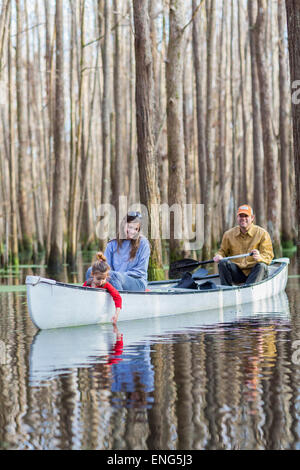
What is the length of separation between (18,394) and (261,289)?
642cm

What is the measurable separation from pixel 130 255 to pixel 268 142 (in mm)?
10879

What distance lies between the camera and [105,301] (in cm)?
889

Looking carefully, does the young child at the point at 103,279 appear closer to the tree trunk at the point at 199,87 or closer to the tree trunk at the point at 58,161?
the tree trunk at the point at 58,161

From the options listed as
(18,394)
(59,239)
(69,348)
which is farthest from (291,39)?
(59,239)

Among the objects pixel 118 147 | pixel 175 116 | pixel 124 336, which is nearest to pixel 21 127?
pixel 118 147

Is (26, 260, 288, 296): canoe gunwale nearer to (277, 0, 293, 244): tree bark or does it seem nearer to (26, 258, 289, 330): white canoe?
(26, 258, 289, 330): white canoe

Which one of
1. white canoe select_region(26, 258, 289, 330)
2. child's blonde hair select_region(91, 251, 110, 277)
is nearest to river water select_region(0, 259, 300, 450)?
white canoe select_region(26, 258, 289, 330)

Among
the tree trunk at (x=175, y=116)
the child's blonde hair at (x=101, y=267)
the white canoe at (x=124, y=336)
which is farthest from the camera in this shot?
the tree trunk at (x=175, y=116)

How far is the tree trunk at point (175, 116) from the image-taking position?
16.1m

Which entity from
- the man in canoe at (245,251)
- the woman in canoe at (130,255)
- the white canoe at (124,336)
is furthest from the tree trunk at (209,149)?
the woman in canoe at (130,255)

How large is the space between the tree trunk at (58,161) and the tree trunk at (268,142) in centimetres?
469

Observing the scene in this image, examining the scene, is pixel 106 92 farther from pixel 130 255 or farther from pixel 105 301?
pixel 105 301

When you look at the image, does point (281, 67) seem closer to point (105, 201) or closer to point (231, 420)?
point (105, 201)

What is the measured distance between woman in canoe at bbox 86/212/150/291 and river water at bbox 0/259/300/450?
739 mm
